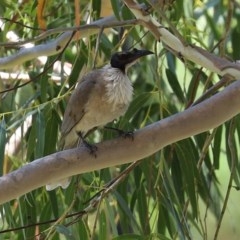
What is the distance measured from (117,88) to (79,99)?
0.09 meters

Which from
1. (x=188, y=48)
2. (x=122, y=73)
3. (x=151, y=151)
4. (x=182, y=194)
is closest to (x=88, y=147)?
(x=151, y=151)

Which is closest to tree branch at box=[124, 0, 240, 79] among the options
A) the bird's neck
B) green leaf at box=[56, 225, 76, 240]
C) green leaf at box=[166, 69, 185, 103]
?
the bird's neck

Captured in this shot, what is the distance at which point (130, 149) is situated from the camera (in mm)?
1603

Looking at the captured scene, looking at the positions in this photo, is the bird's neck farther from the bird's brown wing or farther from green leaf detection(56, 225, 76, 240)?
green leaf detection(56, 225, 76, 240)

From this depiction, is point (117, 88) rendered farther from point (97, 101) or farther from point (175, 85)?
point (175, 85)

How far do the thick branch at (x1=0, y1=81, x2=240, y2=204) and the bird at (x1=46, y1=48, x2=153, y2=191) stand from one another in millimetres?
361

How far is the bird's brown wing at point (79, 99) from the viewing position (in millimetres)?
1998

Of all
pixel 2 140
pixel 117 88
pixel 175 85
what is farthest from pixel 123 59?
pixel 175 85

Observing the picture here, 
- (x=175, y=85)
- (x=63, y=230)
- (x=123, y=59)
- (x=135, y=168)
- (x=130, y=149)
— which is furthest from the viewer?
(x=175, y=85)

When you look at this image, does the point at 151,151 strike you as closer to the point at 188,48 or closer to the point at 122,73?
the point at 188,48

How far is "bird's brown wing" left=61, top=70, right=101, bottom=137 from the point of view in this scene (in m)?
2.00

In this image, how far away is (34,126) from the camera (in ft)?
6.95

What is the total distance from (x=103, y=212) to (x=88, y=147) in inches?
20.2

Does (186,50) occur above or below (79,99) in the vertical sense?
below
